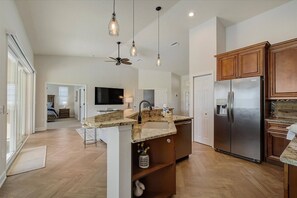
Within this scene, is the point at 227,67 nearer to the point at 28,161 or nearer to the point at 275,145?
the point at 275,145

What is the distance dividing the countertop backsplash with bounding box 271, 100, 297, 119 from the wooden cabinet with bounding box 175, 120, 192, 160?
1757mm

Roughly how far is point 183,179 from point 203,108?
97.2 inches

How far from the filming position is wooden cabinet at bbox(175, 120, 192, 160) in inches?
129

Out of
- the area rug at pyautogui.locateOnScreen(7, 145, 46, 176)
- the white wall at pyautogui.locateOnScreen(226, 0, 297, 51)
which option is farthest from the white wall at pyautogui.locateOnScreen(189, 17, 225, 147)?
the area rug at pyautogui.locateOnScreen(7, 145, 46, 176)

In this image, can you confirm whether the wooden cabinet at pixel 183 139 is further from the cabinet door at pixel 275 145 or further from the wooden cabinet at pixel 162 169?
the cabinet door at pixel 275 145

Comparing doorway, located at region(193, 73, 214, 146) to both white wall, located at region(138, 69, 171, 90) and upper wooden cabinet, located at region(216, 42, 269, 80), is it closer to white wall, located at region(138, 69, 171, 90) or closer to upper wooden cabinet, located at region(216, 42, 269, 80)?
upper wooden cabinet, located at region(216, 42, 269, 80)

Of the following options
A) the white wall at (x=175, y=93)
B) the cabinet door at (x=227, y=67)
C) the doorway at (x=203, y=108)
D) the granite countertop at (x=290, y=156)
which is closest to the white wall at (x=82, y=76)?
the white wall at (x=175, y=93)

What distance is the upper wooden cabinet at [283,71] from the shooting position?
10.0ft

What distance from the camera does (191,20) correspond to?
4.50 metres

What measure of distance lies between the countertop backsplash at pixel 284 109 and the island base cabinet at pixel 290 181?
275cm

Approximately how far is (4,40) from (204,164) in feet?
13.3

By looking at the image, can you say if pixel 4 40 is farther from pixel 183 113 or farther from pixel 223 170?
pixel 183 113

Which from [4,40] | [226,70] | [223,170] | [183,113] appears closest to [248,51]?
[226,70]

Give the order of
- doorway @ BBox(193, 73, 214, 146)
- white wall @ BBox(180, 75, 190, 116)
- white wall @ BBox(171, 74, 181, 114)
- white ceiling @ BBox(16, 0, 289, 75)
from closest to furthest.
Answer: white ceiling @ BBox(16, 0, 289, 75) < doorway @ BBox(193, 73, 214, 146) < white wall @ BBox(171, 74, 181, 114) < white wall @ BBox(180, 75, 190, 116)
